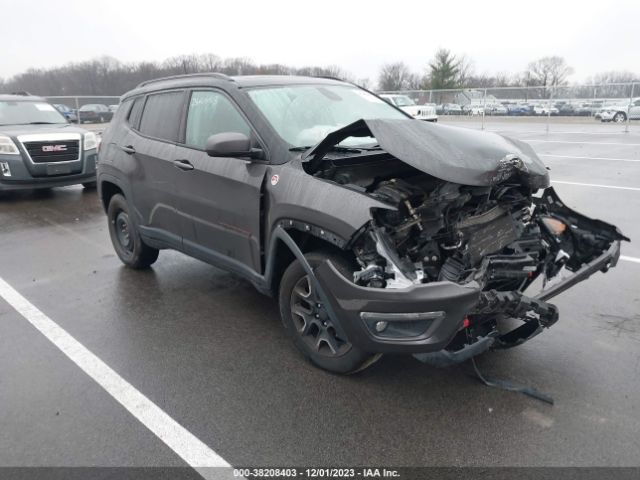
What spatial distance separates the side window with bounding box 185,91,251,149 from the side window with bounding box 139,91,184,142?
0.63ft

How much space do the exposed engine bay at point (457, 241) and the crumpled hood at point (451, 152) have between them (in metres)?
0.11

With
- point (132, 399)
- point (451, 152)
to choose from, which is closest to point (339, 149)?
point (451, 152)

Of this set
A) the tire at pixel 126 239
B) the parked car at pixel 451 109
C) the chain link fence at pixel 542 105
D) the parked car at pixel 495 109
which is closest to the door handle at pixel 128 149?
the tire at pixel 126 239

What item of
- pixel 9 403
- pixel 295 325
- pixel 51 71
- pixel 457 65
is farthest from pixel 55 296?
pixel 51 71

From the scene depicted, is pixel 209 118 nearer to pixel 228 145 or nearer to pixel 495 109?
pixel 228 145

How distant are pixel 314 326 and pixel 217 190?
132 centimetres

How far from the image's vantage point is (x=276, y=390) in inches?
129

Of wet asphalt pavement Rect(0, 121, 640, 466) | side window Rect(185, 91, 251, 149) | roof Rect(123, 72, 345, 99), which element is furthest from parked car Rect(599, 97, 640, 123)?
side window Rect(185, 91, 251, 149)

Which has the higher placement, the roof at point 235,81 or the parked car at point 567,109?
the roof at point 235,81

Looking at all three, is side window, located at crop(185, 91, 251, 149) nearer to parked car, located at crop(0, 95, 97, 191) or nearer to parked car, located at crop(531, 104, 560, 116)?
parked car, located at crop(0, 95, 97, 191)

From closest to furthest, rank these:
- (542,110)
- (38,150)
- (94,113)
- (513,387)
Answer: (513,387) < (38,150) < (94,113) < (542,110)

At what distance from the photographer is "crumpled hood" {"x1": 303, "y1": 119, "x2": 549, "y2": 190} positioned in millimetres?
2920

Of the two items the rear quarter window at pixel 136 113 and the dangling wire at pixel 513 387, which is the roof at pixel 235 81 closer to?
the rear quarter window at pixel 136 113

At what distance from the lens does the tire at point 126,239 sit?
5.39 m
